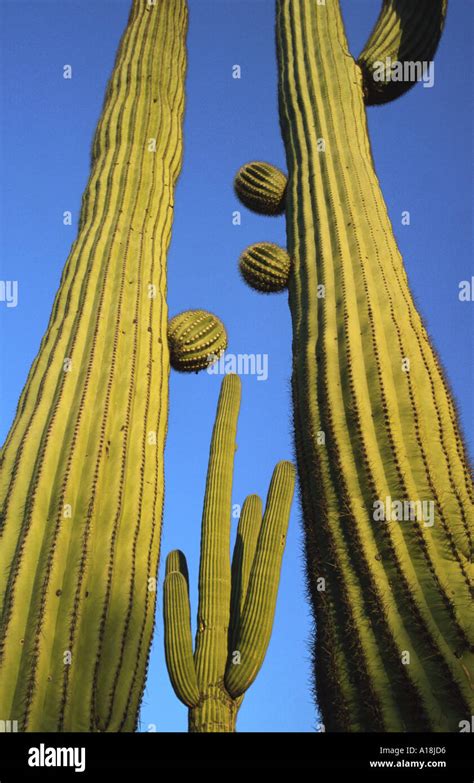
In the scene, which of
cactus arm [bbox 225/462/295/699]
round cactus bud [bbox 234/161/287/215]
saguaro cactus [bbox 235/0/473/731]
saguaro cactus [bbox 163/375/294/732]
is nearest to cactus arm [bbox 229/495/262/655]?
saguaro cactus [bbox 163/375/294/732]

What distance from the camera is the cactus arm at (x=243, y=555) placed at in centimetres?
453

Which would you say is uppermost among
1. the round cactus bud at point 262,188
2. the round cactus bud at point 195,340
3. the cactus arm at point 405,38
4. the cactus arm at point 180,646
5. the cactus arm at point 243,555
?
the cactus arm at point 405,38

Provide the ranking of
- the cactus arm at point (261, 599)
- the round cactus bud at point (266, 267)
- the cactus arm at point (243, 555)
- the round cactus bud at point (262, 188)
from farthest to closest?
1. the round cactus bud at point (262, 188)
2. the round cactus bud at point (266, 267)
3. the cactus arm at point (243, 555)
4. the cactus arm at point (261, 599)

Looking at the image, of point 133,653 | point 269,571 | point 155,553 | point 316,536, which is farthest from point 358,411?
point 133,653

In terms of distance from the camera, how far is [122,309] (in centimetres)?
511

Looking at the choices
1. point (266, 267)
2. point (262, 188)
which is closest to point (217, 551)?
point (266, 267)

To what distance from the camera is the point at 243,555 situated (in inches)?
191

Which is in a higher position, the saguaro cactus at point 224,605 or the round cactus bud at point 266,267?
the round cactus bud at point 266,267

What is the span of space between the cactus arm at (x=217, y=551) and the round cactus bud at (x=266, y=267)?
2.46ft

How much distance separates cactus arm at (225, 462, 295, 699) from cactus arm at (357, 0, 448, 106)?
365cm

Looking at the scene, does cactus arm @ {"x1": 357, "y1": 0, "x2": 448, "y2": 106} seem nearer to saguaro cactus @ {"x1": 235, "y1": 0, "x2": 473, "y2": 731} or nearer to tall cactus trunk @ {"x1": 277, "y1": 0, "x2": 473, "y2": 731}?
saguaro cactus @ {"x1": 235, "y1": 0, "x2": 473, "y2": 731}

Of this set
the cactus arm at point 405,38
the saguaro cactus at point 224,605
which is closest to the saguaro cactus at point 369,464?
the saguaro cactus at point 224,605

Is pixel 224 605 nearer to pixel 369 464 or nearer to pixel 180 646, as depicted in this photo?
pixel 180 646

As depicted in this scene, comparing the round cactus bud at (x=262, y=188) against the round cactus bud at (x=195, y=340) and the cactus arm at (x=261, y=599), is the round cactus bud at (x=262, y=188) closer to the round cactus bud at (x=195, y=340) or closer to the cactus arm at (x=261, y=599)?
the round cactus bud at (x=195, y=340)
